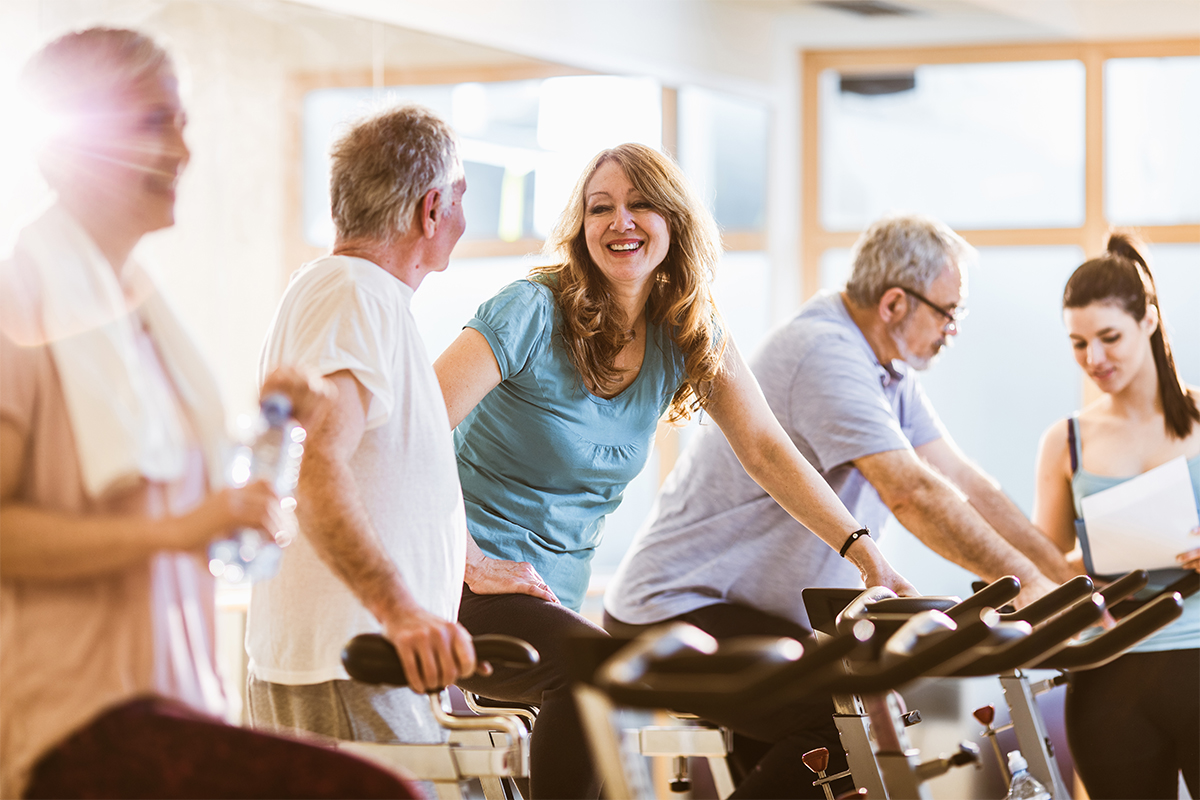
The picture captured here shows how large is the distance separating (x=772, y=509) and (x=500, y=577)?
32.4 inches

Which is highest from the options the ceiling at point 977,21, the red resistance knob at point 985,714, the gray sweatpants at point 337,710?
the ceiling at point 977,21

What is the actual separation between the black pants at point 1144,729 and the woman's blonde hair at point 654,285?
1.22 metres

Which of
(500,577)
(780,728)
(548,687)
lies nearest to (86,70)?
(500,577)

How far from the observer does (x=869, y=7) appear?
14.9 ft

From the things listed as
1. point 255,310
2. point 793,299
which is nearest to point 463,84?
point 255,310

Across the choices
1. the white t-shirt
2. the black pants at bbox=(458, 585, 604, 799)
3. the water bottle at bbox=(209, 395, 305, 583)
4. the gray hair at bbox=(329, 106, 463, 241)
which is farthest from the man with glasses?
the water bottle at bbox=(209, 395, 305, 583)

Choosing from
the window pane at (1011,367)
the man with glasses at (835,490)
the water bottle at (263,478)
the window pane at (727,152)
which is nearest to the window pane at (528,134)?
the window pane at (727,152)

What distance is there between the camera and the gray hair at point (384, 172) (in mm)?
1642

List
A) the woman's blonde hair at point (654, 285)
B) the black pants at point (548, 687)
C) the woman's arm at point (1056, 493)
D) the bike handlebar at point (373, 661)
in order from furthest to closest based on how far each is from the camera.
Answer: the woman's arm at point (1056, 493)
the woman's blonde hair at point (654, 285)
the black pants at point (548, 687)
the bike handlebar at point (373, 661)

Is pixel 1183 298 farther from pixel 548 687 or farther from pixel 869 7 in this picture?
pixel 548 687

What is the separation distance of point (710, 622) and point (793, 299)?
251 cm

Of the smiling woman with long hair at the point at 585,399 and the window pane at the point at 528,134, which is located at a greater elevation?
the window pane at the point at 528,134

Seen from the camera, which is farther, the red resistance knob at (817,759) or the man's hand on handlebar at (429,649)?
the red resistance knob at (817,759)

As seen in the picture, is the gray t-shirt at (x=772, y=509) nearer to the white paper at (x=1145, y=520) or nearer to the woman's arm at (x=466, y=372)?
the white paper at (x=1145, y=520)
